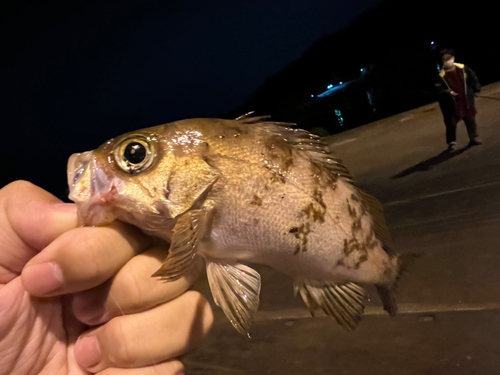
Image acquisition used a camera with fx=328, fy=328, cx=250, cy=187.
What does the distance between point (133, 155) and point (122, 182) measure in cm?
7

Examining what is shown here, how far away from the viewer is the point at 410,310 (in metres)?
2.06

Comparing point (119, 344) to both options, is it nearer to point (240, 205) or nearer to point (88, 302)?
point (88, 302)

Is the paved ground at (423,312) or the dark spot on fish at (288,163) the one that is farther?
the paved ground at (423,312)

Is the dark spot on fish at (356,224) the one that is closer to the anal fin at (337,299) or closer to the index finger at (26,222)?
the anal fin at (337,299)

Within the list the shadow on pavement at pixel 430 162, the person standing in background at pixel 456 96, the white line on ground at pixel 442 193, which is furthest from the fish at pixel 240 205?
the person standing in background at pixel 456 96

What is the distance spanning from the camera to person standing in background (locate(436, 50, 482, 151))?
3512 mm

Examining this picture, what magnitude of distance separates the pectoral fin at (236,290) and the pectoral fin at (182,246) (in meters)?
0.11

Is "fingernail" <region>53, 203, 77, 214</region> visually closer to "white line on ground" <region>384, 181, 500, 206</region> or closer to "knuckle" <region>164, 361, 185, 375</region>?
"knuckle" <region>164, 361, 185, 375</region>

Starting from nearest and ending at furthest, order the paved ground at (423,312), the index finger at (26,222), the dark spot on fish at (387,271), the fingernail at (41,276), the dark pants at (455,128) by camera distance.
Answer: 1. the fingernail at (41,276)
2. the index finger at (26,222)
3. the dark spot on fish at (387,271)
4. the paved ground at (423,312)
5. the dark pants at (455,128)

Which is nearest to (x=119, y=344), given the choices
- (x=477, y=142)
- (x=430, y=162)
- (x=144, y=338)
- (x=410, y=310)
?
(x=144, y=338)

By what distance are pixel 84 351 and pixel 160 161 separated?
21.6 inches

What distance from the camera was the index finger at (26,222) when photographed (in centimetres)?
82

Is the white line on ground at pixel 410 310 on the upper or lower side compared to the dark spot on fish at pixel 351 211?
lower

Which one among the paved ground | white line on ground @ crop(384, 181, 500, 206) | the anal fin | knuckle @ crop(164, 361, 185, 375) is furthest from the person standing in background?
knuckle @ crop(164, 361, 185, 375)
